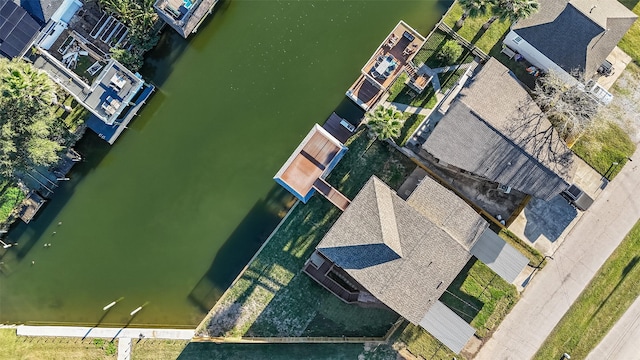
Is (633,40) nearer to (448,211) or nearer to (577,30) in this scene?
(577,30)

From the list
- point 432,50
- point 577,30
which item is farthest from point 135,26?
point 577,30

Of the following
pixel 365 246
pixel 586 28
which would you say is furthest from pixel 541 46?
pixel 365 246

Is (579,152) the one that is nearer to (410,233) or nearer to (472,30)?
(472,30)

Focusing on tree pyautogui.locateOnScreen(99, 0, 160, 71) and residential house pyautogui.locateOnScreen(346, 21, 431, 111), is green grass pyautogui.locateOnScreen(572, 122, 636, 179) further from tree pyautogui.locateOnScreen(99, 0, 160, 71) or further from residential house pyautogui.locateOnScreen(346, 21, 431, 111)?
tree pyautogui.locateOnScreen(99, 0, 160, 71)

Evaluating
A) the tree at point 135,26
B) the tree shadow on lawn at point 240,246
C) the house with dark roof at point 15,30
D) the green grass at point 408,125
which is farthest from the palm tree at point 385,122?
the house with dark roof at point 15,30

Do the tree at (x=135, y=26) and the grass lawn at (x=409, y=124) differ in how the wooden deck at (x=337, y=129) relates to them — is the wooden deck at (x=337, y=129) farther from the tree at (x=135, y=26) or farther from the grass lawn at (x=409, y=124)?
the tree at (x=135, y=26)

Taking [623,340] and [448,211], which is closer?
[448,211]

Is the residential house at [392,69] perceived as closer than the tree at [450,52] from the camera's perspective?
No
